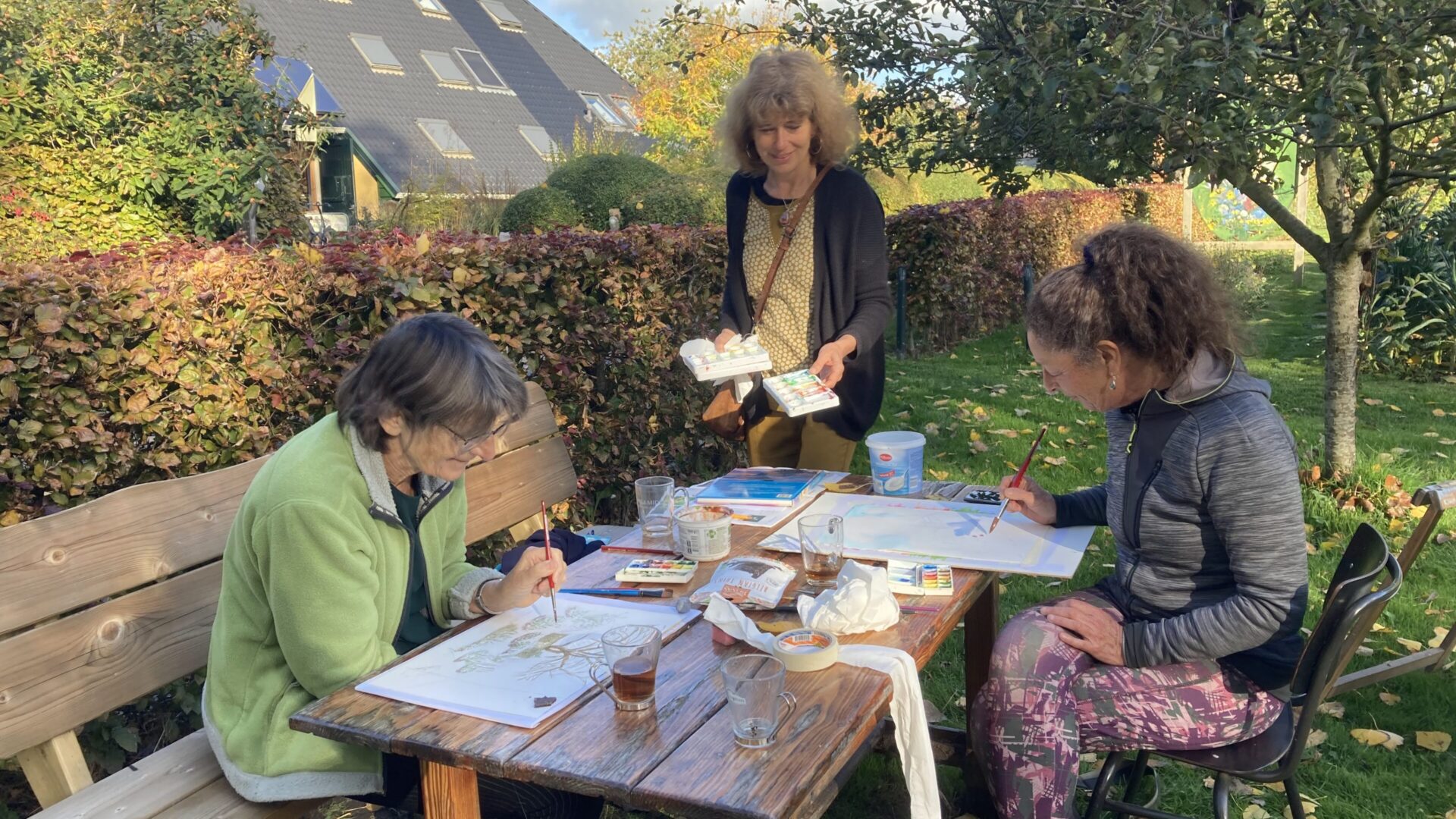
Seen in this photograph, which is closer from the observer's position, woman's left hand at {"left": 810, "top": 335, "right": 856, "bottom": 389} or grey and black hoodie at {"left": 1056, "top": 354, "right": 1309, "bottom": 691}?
grey and black hoodie at {"left": 1056, "top": 354, "right": 1309, "bottom": 691}

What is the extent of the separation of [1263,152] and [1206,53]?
781 mm

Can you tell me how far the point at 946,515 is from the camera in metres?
2.98

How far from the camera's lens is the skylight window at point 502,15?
32219 mm

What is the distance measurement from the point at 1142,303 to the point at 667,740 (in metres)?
1.40

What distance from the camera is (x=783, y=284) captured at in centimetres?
378

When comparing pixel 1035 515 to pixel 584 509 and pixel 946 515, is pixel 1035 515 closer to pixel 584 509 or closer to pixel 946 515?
pixel 946 515

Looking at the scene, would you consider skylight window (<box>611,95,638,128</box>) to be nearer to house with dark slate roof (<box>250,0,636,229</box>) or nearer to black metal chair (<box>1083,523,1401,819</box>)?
house with dark slate roof (<box>250,0,636,229</box>)

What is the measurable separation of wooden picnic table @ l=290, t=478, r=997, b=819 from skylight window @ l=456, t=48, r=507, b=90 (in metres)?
28.5

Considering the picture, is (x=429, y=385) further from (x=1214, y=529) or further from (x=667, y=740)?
(x=1214, y=529)

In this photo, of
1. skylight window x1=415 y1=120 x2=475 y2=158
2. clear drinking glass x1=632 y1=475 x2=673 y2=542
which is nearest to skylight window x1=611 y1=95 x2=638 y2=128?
skylight window x1=415 y1=120 x2=475 y2=158

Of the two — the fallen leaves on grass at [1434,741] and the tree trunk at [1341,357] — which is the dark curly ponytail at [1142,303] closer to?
the fallen leaves on grass at [1434,741]

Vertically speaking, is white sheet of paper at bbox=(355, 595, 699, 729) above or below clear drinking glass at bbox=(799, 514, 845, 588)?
below

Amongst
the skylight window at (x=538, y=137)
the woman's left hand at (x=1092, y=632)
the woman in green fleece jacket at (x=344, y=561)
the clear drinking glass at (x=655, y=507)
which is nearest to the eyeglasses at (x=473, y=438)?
the woman in green fleece jacket at (x=344, y=561)

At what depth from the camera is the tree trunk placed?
5633 millimetres
